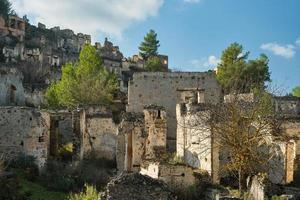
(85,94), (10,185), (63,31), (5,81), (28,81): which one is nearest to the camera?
(10,185)

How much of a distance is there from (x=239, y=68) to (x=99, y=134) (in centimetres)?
1944

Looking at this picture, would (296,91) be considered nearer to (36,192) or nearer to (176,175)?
(176,175)

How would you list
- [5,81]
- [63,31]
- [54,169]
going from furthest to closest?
1. [63,31]
2. [5,81]
3. [54,169]

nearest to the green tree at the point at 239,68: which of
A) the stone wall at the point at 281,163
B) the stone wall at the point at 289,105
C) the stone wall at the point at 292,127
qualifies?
the stone wall at the point at 289,105

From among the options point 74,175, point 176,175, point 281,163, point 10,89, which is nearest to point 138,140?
point 74,175

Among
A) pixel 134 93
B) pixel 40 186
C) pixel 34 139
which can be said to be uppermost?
pixel 134 93

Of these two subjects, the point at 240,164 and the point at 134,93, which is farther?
the point at 134,93

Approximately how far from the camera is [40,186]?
23594mm

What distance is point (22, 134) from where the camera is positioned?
84.7 feet

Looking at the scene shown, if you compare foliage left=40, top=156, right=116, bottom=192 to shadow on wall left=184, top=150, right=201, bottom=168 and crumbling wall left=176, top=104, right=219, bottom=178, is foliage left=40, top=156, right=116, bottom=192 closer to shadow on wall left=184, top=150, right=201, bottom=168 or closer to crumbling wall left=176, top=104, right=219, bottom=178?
shadow on wall left=184, top=150, right=201, bottom=168

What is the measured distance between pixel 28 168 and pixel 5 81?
1123cm

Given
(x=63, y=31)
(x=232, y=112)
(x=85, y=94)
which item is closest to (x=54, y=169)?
(x=232, y=112)

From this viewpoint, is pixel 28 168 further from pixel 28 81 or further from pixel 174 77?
pixel 28 81

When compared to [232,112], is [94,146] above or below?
below
